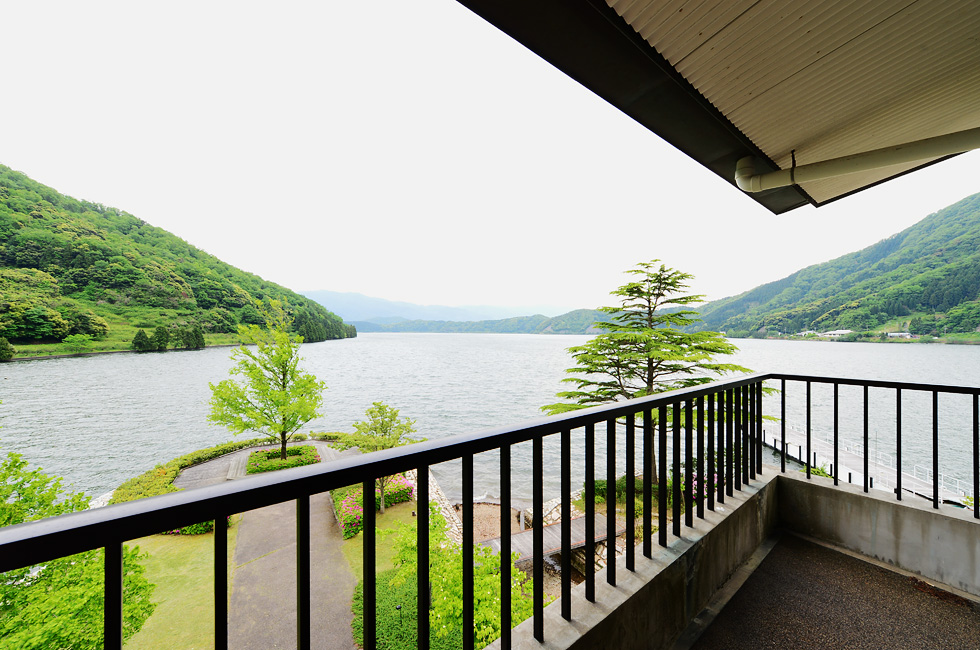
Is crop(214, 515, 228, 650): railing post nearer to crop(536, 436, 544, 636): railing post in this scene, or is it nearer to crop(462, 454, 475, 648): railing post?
crop(462, 454, 475, 648): railing post

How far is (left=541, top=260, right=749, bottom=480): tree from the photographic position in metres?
11.4

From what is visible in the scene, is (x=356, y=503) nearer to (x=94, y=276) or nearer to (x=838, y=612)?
(x=838, y=612)

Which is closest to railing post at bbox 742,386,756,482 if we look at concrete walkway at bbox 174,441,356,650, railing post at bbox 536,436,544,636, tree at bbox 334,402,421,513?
railing post at bbox 536,436,544,636

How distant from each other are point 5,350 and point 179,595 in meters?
39.0

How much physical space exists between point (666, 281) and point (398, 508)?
12.0m

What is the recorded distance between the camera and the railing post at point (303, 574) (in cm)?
70

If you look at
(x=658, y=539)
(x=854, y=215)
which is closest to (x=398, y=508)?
(x=658, y=539)

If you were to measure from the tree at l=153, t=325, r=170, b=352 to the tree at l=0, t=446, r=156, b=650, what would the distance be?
41.7 m

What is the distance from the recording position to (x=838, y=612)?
1875mm

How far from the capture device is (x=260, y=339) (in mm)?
18094

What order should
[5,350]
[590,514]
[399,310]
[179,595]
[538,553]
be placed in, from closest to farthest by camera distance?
[538,553] → [590,514] → [179,595] → [5,350] → [399,310]

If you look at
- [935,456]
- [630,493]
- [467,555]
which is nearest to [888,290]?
[935,456]

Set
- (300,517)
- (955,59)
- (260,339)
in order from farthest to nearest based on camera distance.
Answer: (260,339) → (955,59) → (300,517)

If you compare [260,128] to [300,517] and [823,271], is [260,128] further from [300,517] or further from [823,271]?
[823,271]
